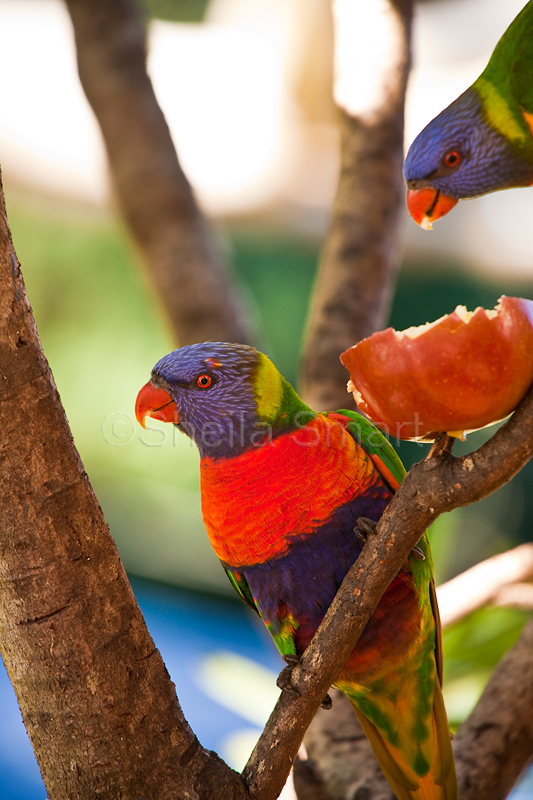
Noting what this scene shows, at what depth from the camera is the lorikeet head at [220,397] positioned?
1.28 metres

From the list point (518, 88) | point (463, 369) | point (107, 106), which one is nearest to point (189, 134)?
point (107, 106)

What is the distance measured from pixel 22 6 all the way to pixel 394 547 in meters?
4.08

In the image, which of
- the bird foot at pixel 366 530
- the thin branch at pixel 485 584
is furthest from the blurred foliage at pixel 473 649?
the bird foot at pixel 366 530

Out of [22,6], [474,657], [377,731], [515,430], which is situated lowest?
[474,657]

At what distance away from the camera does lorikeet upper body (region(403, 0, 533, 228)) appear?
128cm

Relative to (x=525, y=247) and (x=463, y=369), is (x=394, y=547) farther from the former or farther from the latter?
(x=525, y=247)

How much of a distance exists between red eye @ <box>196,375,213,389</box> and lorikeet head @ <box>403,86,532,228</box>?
578 millimetres

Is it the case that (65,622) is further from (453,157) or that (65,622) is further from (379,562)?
(453,157)

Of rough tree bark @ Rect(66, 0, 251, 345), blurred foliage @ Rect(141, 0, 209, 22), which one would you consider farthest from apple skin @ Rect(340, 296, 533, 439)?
blurred foliage @ Rect(141, 0, 209, 22)

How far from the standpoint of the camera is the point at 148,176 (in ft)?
7.40

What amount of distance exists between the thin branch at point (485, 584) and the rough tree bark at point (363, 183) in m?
0.79

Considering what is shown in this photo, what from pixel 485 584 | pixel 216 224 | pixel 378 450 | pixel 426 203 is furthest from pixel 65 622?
pixel 216 224

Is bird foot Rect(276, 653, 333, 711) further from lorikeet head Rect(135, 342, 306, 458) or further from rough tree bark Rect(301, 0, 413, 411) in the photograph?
rough tree bark Rect(301, 0, 413, 411)

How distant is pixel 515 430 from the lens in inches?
31.2
